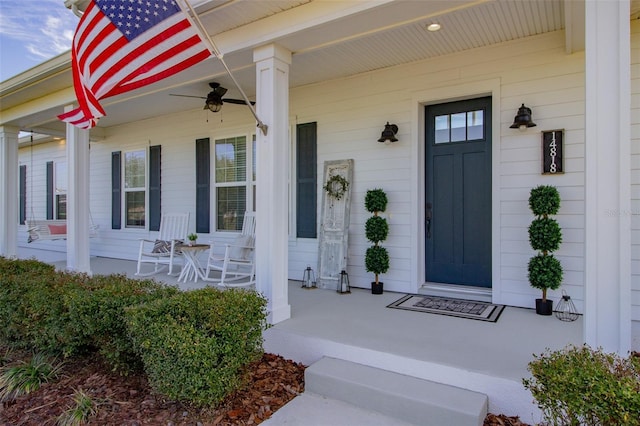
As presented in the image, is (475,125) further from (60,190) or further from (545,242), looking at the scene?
(60,190)

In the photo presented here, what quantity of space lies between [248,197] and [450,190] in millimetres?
3111

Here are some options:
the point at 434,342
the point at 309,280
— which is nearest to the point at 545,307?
the point at 434,342

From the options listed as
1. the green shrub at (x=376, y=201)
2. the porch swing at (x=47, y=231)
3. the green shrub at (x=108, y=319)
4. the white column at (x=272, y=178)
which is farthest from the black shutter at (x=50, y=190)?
the green shrub at (x=376, y=201)

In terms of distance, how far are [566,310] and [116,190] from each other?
26.4 ft

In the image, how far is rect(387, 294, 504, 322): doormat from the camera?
373cm

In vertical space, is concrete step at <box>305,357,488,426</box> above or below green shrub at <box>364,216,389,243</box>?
below

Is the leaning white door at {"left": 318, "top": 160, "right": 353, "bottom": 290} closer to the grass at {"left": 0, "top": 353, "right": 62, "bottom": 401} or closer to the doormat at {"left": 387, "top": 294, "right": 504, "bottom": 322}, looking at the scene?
the doormat at {"left": 387, "top": 294, "right": 504, "bottom": 322}

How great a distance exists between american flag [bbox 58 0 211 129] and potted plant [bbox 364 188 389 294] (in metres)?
2.51

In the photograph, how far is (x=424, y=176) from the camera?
4703mm

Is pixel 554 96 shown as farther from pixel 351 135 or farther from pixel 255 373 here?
pixel 255 373

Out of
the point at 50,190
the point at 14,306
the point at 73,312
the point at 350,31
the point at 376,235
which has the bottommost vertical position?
the point at 14,306

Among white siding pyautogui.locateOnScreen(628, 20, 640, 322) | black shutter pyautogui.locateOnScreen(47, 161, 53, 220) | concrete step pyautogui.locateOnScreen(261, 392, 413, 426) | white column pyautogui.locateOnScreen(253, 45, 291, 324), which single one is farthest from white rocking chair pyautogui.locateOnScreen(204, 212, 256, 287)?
black shutter pyautogui.locateOnScreen(47, 161, 53, 220)

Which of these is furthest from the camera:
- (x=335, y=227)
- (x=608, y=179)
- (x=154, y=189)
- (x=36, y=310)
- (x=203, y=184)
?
(x=154, y=189)

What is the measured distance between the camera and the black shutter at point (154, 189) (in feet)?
24.1
